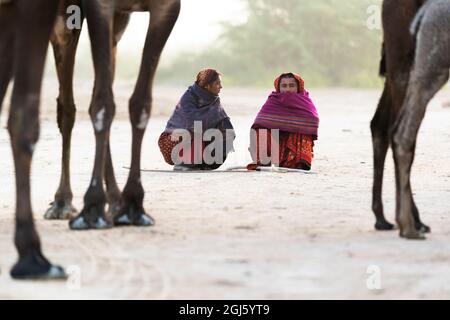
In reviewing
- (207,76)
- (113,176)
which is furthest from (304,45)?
(113,176)

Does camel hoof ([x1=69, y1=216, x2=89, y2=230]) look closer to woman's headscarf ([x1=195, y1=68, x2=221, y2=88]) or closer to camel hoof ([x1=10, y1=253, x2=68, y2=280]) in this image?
camel hoof ([x1=10, y1=253, x2=68, y2=280])

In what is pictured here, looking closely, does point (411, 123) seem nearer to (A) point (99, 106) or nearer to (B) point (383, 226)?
(B) point (383, 226)

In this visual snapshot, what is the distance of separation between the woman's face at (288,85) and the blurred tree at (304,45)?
32.8 metres

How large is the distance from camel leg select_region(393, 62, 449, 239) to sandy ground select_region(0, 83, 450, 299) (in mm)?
207

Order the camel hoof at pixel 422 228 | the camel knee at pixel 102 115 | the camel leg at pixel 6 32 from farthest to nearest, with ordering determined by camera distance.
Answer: the camel knee at pixel 102 115 < the camel hoof at pixel 422 228 < the camel leg at pixel 6 32

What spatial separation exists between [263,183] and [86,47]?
62063 mm

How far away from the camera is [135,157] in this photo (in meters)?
8.35

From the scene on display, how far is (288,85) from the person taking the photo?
1303cm

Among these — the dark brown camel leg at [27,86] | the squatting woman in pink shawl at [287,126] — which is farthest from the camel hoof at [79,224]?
the squatting woman in pink shawl at [287,126]

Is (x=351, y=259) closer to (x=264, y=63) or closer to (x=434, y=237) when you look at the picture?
(x=434, y=237)

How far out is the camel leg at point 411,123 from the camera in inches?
295

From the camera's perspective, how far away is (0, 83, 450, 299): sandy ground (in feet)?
19.1

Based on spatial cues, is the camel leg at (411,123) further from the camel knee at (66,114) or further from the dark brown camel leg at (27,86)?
the camel knee at (66,114)

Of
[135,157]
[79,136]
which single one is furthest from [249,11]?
[135,157]
